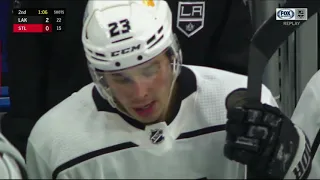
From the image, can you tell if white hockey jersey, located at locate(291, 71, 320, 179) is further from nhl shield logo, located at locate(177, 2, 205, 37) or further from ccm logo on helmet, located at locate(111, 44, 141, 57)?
ccm logo on helmet, located at locate(111, 44, 141, 57)

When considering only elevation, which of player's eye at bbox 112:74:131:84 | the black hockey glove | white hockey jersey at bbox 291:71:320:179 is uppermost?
player's eye at bbox 112:74:131:84

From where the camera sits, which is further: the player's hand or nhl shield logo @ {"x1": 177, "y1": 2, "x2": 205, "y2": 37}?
nhl shield logo @ {"x1": 177, "y1": 2, "x2": 205, "y2": 37}

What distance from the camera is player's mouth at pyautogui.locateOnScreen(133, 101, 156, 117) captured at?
3.28 ft

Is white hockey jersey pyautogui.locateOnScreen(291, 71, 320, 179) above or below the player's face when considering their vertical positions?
below

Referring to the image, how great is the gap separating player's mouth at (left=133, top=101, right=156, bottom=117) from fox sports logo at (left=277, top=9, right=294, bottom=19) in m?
0.23

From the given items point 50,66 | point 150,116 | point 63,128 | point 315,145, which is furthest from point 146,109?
point 315,145

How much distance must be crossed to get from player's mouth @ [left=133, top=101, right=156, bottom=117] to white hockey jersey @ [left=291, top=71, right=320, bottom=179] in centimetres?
33

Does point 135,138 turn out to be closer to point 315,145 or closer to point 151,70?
point 151,70

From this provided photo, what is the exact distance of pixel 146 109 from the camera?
39.6 inches

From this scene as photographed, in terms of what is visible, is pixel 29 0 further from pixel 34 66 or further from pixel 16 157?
pixel 16 157

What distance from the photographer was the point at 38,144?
1054 millimetres
